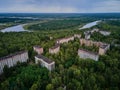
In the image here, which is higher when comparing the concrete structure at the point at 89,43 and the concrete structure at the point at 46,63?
the concrete structure at the point at 89,43

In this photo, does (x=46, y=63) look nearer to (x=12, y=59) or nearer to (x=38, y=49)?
(x=12, y=59)

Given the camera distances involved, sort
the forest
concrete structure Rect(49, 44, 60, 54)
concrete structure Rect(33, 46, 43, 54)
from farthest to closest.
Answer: concrete structure Rect(33, 46, 43, 54), concrete structure Rect(49, 44, 60, 54), the forest

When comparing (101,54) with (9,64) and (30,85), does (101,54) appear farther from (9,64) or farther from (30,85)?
(9,64)

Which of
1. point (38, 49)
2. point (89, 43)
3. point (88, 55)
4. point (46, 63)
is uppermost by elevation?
point (89, 43)

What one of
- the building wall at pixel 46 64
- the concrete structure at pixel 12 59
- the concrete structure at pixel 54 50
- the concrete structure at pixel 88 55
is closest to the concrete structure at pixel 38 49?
the concrete structure at pixel 54 50

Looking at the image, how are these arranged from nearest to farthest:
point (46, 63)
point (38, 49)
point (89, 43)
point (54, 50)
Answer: point (46, 63) → point (54, 50) → point (38, 49) → point (89, 43)

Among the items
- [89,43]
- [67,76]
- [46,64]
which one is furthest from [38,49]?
[89,43]

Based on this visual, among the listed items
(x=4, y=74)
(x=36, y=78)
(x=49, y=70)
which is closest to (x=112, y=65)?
(x=49, y=70)

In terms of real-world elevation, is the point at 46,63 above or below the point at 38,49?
below

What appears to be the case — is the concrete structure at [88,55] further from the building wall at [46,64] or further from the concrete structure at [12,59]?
the concrete structure at [12,59]

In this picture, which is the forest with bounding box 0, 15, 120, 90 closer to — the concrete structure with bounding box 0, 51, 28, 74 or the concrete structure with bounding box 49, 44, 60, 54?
the concrete structure with bounding box 0, 51, 28, 74

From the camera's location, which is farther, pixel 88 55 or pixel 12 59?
pixel 88 55

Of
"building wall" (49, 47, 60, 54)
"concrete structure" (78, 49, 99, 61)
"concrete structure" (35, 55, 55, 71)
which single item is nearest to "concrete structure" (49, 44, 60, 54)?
"building wall" (49, 47, 60, 54)
